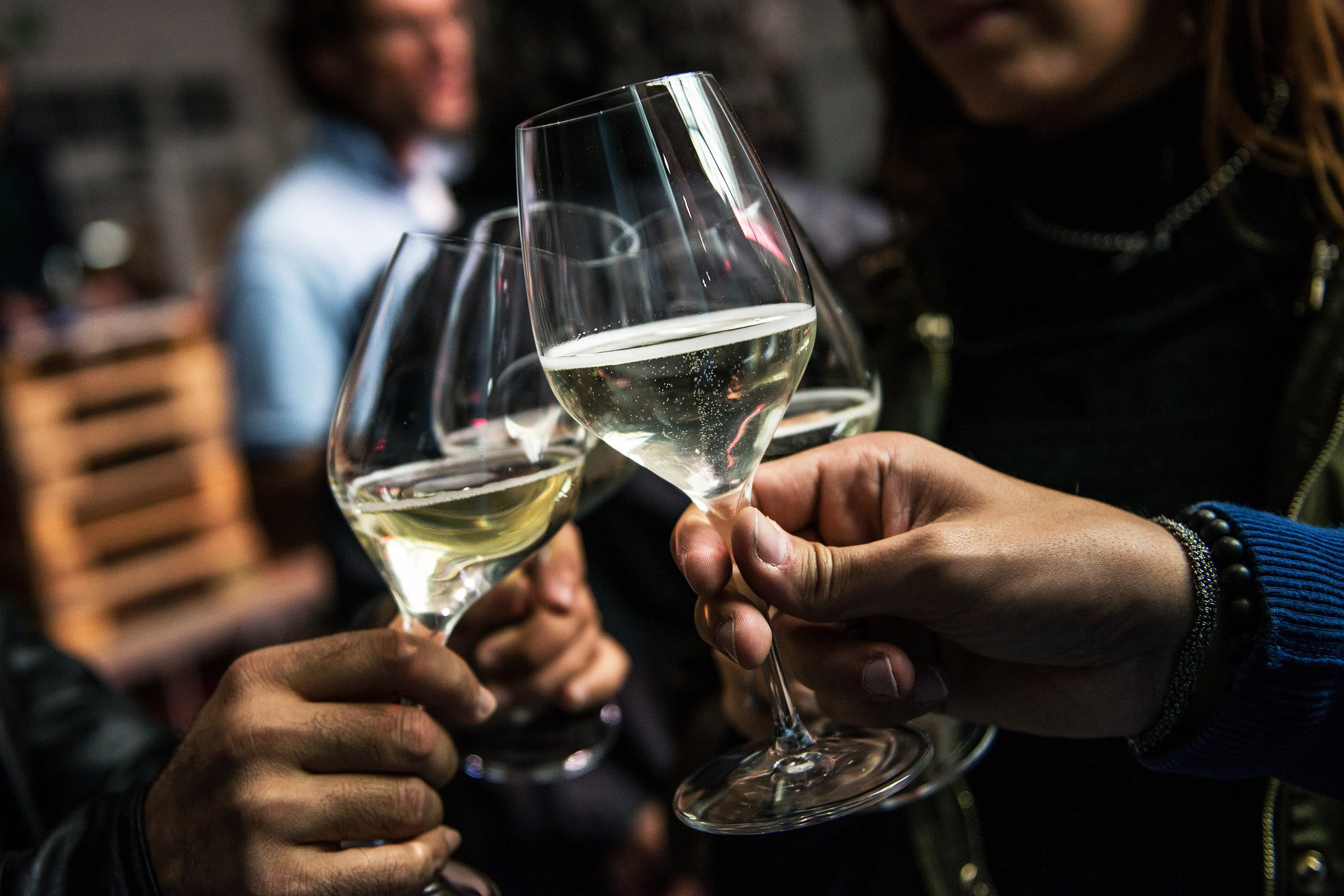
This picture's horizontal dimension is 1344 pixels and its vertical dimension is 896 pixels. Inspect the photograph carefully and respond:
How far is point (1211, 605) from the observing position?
0.55m

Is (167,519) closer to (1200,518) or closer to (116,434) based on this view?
(116,434)

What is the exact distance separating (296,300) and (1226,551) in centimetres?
185

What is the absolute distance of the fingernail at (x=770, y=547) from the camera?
1.69 feet

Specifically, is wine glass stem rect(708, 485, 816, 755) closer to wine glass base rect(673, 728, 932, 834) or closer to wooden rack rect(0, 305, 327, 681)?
wine glass base rect(673, 728, 932, 834)

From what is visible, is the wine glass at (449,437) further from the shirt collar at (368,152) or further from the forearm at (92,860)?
the shirt collar at (368,152)

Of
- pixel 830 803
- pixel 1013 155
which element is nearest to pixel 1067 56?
pixel 1013 155

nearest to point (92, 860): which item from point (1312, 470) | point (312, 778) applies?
point (312, 778)

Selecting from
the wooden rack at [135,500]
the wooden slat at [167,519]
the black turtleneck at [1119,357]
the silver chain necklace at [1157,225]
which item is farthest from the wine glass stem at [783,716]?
the wooden slat at [167,519]

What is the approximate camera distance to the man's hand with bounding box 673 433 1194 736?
518 millimetres

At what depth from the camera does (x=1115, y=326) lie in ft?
→ 3.31

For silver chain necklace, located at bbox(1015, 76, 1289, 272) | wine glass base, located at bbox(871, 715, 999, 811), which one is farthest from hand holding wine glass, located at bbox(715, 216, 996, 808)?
silver chain necklace, located at bbox(1015, 76, 1289, 272)

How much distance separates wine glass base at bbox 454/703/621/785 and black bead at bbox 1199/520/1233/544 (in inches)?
18.6

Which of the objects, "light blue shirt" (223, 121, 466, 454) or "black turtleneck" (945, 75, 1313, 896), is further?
"light blue shirt" (223, 121, 466, 454)

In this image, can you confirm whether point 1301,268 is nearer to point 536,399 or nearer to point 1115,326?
point 1115,326
